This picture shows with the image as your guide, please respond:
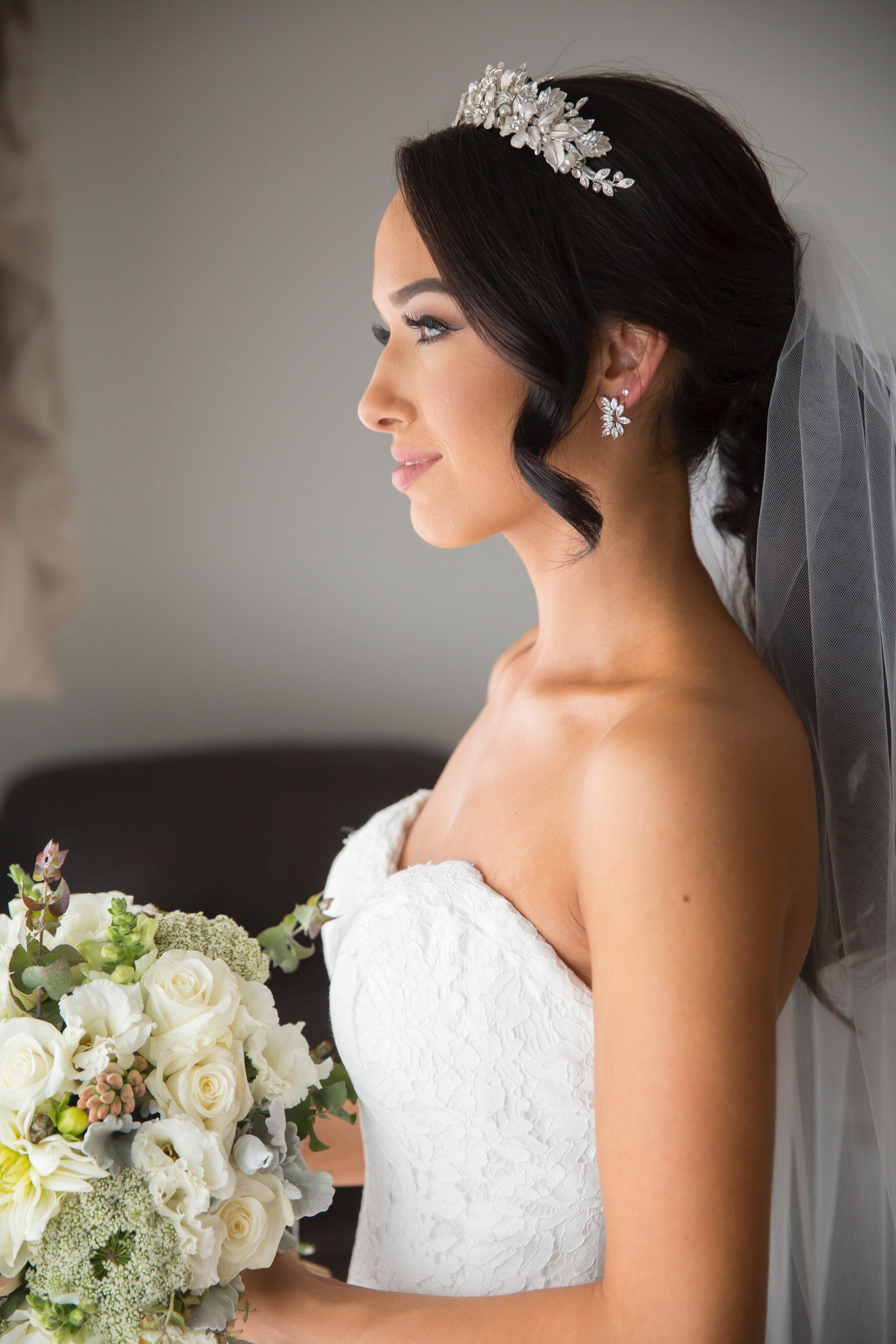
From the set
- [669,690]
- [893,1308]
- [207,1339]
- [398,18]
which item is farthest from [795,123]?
[207,1339]

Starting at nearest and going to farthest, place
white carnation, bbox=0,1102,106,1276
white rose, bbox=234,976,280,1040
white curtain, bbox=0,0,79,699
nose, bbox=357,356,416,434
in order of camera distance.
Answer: white carnation, bbox=0,1102,106,1276
white rose, bbox=234,976,280,1040
nose, bbox=357,356,416,434
white curtain, bbox=0,0,79,699

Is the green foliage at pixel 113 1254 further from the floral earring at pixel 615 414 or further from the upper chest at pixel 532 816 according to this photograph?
the floral earring at pixel 615 414

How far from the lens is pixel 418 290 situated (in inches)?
39.4

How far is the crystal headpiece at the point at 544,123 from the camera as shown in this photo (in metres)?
0.93

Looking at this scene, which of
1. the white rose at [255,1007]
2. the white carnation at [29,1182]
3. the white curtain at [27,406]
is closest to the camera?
the white carnation at [29,1182]

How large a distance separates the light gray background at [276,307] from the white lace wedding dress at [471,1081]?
1197mm

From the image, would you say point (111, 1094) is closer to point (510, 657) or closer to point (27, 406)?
Result: point (510, 657)

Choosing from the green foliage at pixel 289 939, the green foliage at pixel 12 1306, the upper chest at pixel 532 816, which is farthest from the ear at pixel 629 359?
the green foliage at pixel 12 1306

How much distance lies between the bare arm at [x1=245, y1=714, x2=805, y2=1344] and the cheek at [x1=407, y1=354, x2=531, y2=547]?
376 mm

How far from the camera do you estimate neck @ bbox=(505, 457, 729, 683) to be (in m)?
1.00

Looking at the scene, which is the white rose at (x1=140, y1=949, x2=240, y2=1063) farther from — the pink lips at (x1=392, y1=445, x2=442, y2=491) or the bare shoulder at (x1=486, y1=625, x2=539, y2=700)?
the bare shoulder at (x1=486, y1=625, x2=539, y2=700)

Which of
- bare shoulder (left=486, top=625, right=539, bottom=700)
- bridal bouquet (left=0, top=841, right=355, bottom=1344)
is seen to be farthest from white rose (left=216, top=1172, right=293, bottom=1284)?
bare shoulder (left=486, top=625, right=539, bottom=700)

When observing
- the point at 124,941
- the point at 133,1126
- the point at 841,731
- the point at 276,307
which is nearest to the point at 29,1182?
the point at 133,1126

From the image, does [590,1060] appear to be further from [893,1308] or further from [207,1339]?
[893,1308]
